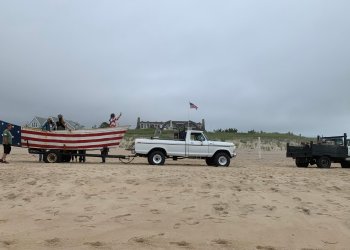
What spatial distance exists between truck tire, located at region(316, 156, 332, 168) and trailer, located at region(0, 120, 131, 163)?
928 cm

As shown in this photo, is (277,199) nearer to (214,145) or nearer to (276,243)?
(276,243)

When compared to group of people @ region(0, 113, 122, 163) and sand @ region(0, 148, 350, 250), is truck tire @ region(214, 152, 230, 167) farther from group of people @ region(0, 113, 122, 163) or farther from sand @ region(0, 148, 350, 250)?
sand @ region(0, 148, 350, 250)

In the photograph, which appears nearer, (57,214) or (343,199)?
(57,214)

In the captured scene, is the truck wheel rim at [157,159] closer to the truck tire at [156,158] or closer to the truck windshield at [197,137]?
the truck tire at [156,158]

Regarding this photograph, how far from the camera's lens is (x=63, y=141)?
19141 millimetres

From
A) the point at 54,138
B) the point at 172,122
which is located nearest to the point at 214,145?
the point at 172,122

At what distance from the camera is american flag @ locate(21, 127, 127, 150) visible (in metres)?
19.0

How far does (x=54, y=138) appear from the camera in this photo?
62.5 ft

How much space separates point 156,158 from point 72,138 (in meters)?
3.59

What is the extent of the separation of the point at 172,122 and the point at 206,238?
627 inches

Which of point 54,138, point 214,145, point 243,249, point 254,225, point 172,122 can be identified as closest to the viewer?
point 243,249

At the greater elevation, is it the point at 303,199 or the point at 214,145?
the point at 214,145

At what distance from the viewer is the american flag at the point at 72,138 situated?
19031 millimetres

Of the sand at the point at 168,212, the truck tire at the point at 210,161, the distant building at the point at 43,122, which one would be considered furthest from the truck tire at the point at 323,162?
the distant building at the point at 43,122
